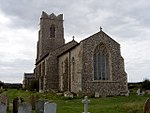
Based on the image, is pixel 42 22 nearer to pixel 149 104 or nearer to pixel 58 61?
pixel 58 61

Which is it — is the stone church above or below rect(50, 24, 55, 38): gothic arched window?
below

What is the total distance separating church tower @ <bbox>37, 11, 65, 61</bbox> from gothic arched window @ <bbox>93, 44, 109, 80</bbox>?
72.5ft

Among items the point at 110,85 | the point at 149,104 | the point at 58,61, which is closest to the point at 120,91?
the point at 110,85

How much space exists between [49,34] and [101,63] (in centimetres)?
2444

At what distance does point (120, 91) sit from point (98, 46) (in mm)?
6002

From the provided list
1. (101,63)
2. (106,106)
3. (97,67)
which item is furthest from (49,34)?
(106,106)

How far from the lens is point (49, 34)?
2223 inches

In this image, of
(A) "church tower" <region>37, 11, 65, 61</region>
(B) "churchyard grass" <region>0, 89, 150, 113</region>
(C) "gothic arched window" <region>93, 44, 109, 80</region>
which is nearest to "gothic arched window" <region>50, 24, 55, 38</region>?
(A) "church tower" <region>37, 11, 65, 61</region>

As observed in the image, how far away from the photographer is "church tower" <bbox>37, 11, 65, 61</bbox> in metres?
55.9

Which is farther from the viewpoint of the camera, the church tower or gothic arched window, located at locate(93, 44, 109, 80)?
the church tower

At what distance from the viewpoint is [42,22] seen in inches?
2237

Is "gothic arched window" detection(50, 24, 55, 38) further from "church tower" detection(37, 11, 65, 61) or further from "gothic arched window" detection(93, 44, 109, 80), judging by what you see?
"gothic arched window" detection(93, 44, 109, 80)

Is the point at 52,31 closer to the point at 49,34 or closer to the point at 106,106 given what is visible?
the point at 49,34

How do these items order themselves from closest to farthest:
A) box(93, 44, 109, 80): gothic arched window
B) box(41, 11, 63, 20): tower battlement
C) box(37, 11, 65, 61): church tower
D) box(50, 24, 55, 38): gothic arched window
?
box(93, 44, 109, 80): gothic arched window
box(37, 11, 65, 61): church tower
box(50, 24, 55, 38): gothic arched window
box(41, 11, 63, 20): tower battlement
